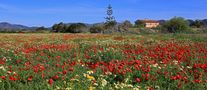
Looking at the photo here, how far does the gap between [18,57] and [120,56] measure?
3079mm

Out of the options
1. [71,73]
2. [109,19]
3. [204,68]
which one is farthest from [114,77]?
[109,19]

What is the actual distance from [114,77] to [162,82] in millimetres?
1035

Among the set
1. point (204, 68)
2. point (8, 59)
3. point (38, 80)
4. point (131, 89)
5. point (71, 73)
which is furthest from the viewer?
point (8, 59)

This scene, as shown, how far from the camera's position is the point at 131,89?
824 cm

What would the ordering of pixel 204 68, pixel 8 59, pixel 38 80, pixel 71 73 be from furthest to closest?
pixel 8 59
pixel 204 68
pixel 71 73
pixel 38 80

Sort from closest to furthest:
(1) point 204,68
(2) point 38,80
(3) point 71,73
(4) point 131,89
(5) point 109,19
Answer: (4) point 131,89
(2) point 38,80
(3) point 71,73
(1) point 204,68
(5) point 109,19

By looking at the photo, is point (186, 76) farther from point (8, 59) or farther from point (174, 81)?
point (8, 59)

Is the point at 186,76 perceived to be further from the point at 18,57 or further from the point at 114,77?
the point at 18,57

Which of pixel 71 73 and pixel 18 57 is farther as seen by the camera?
pixel 18 57

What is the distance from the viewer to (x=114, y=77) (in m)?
10.0

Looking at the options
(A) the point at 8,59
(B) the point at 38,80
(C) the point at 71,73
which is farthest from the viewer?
(A) the point at 8,59

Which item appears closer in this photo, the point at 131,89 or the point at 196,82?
the point at 131,89

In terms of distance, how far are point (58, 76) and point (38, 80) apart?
432 mm

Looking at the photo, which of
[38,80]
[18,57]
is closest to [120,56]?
[18,57]
